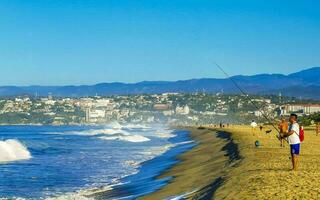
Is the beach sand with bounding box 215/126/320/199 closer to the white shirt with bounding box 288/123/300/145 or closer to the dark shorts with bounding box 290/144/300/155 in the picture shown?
the dark shorts with bounding box 290/144/300/155

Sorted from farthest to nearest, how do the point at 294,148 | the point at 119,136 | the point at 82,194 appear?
1. the point at 119,136
2. the point at 82,194
3. the point at 294,148

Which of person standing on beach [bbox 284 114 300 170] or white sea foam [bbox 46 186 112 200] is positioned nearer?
person standing on beach [bbox 284 114 300 170]

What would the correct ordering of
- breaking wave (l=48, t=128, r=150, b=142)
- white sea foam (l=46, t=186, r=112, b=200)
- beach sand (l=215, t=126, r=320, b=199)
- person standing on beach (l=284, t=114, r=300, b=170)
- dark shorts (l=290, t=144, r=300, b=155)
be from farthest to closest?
breaking wave (l=48, t=128, r=150, b=142) < white sea foam (l=46, t=186, r=112, b=200) < dark shorts (l=290, t=144, r=300, b=155) < person standing on beach (l=284, t=114, r=300, b=170) < beach sand (l=215, t=126, r=320, b=199)

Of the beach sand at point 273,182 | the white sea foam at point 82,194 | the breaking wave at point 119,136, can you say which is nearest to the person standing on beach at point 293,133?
the beach sand at point 273,182

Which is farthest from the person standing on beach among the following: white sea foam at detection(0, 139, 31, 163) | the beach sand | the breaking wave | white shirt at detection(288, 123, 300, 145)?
the breaking wave

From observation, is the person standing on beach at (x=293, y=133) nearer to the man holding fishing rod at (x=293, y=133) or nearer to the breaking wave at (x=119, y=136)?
the man holding fishing rod at (x=293, y=133)

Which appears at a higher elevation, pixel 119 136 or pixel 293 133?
pixel 293 133

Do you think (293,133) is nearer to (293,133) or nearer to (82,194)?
(293,133)

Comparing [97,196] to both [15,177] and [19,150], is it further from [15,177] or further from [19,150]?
[19,150]

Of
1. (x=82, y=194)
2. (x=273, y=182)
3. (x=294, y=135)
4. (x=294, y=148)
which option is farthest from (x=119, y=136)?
(x=273, y=182)

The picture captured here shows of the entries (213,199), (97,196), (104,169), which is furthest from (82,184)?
(213,199)

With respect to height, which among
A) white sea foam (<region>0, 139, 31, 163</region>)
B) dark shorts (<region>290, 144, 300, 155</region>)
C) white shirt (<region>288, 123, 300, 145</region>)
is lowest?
white sea foam (<region>0, 139, 31, 163</region>)

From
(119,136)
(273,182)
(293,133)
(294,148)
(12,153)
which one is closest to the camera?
(273,182)

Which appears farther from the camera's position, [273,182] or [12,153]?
[12,153]
